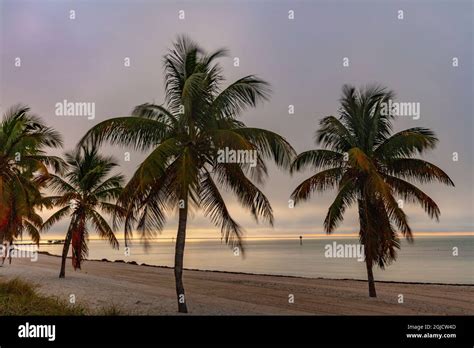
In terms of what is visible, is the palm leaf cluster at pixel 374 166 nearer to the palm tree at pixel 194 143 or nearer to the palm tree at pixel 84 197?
the palm tree at pixel 194 143

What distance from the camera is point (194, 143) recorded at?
12672mm

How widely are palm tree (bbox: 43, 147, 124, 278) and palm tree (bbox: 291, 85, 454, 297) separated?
11.8m

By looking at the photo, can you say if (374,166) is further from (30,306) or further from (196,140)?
(30,306)

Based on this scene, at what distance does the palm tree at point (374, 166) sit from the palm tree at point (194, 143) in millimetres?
3852

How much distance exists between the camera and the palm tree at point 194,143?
1234 centimetres

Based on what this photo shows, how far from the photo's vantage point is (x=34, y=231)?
106 ft

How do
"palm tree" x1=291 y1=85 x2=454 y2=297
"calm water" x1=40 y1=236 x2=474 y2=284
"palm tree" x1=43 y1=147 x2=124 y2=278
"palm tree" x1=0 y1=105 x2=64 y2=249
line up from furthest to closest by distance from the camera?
"calm water" x1=40 y1=236 x2=474 y2=284 → "palm tree" x1=43 y1=147 x2=124 y2=278 → "palm tree" x1=0 y1=105 x2=64 y2=249 → "palm tree" x1=291 y1=85 x2=454 y2=297

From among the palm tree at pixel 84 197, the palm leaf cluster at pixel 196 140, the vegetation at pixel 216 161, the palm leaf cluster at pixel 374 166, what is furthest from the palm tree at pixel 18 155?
the palm leaf cluster at pixel 374 166

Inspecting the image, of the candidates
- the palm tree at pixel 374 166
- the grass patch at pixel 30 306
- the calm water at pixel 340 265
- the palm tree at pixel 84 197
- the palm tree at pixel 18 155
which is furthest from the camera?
the calm water at pixel 340 265

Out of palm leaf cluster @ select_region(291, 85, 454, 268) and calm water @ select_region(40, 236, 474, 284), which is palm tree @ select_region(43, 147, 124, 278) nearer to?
Answer: calm water @ select_region(40, 236, 474, 284)

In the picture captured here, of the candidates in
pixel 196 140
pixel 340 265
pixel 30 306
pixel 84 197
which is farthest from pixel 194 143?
pixel 340 265

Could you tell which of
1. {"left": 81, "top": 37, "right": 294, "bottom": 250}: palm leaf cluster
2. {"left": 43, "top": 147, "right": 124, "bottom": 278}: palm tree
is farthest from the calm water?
{"left": 43, "top": 147, "right": 124, "bottom": 278}: palm tree

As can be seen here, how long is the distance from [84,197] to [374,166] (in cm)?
1568

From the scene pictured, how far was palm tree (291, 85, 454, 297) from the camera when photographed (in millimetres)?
15562
